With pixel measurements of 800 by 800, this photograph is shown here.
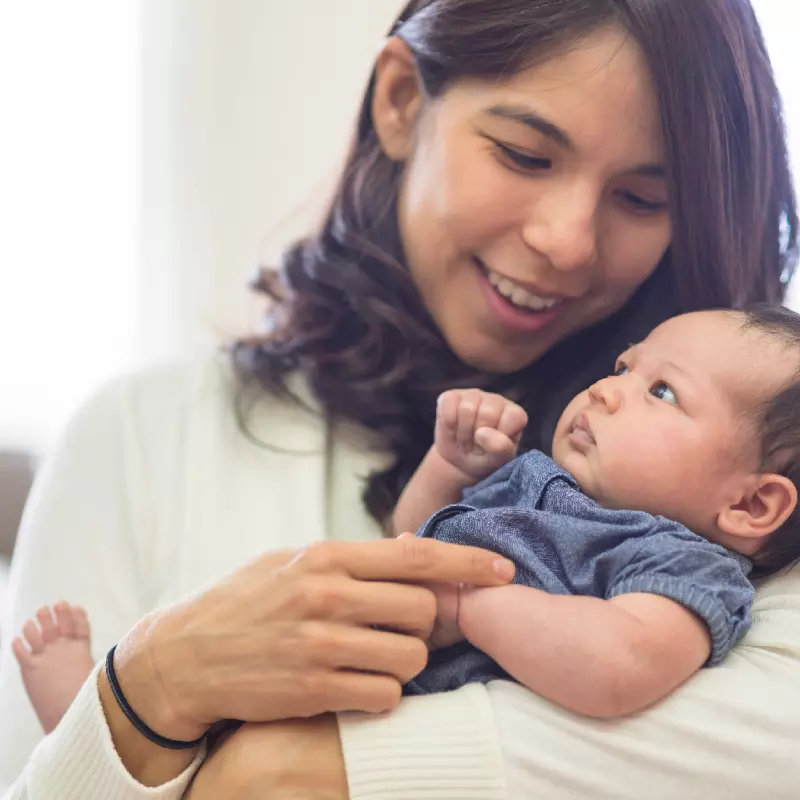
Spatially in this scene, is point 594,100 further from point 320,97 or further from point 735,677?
point 320,97

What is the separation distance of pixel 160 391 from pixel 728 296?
2.60ft

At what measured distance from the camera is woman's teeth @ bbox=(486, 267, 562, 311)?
1204mm

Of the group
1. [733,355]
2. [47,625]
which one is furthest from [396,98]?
[47,625]

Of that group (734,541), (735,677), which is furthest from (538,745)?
(734,541)

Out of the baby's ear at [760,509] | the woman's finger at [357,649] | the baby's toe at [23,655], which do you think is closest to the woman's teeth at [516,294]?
A: the baby's ear at [760,509]

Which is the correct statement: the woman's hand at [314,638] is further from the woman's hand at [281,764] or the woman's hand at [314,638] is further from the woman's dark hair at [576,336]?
the woman's dark hair at [576,336]

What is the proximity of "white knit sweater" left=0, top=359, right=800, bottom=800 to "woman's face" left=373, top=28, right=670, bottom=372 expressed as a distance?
10.8 inches

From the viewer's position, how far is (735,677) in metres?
0.81

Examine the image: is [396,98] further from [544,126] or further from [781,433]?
[781,433]

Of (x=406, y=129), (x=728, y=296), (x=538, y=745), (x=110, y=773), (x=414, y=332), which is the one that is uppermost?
(x=406, y=129)

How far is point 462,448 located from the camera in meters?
1.05

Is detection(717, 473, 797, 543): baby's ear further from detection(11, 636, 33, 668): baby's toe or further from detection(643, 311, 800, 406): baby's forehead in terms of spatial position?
detection(11, 636, 33, 668): baby's toe

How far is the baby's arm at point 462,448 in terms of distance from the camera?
40.0 inches

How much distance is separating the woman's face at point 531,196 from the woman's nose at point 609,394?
8.1 inches
